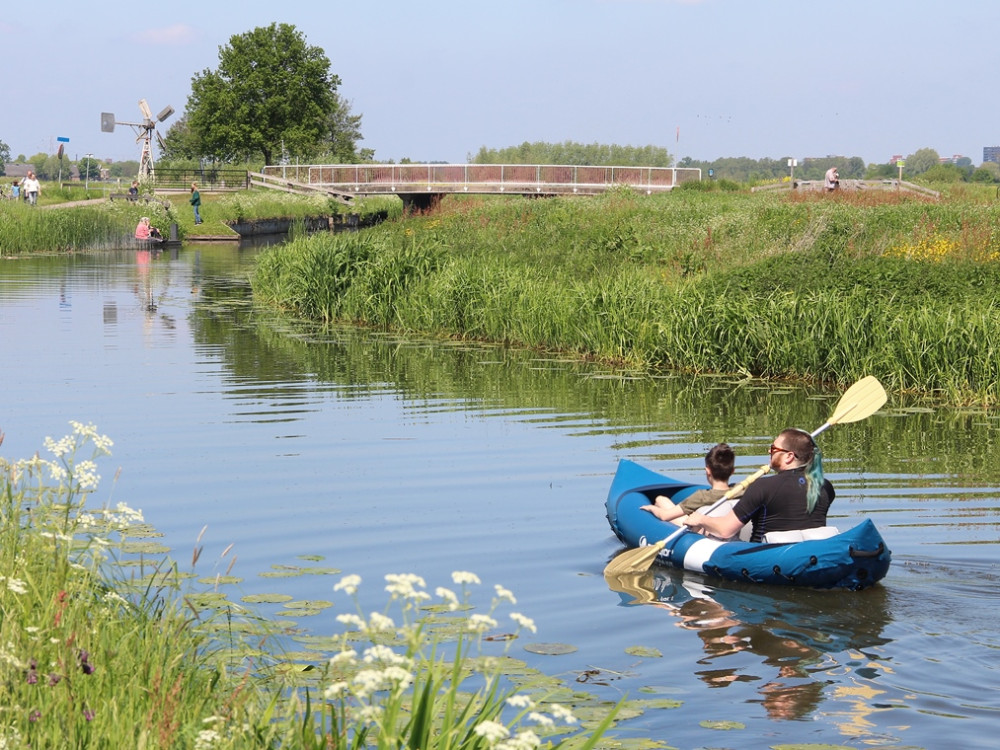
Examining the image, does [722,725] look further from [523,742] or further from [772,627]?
[523,742]

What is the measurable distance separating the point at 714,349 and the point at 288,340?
23.6ft

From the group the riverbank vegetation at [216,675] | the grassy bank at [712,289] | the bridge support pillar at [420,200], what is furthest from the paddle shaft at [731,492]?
the bridge support pillar at [420,200]

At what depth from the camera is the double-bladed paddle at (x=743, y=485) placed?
8.48m

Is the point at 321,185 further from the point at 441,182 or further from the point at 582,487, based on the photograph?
the point at 582,487

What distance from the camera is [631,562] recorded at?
845 cm

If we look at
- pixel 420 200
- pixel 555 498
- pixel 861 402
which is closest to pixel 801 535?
pixel 861 402

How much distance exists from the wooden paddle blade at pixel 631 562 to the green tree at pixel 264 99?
6688 centimetres

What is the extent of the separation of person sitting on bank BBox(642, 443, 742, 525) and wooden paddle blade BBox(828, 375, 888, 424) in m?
1.28

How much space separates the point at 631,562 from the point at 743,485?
42.9 inches

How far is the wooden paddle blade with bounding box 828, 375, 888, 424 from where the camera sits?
1010cm

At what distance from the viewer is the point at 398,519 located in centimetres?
959

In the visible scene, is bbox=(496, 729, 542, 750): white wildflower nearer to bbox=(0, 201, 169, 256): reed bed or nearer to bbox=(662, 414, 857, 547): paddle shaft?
bbox=(662, 414, 857, 547): paddle shaft

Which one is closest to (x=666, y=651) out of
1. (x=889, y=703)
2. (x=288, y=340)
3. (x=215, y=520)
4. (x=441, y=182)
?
(x=889, y=703)

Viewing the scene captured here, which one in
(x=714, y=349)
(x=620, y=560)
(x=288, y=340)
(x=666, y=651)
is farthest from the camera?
(x=288, y=340)
